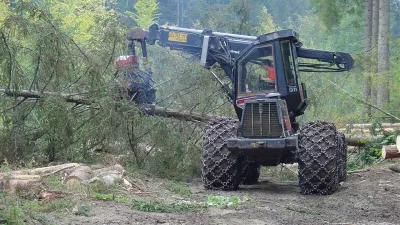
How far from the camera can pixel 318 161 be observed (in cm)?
973

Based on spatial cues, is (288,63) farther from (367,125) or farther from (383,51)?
(383,51)

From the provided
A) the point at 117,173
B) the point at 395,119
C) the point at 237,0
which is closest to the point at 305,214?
the point at 117,173

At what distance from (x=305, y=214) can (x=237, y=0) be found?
53.4ft

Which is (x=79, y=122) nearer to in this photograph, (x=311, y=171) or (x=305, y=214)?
(x=311, y=171)

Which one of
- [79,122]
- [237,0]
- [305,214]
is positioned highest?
[237,0]

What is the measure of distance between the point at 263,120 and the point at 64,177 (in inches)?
131

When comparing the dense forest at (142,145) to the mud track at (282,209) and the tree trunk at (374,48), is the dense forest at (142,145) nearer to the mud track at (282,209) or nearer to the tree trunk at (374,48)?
the mud track at (282,209)

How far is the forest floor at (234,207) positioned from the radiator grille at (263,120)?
1034 millimetres

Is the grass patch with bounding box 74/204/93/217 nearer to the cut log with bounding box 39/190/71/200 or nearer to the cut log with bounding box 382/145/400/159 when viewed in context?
the cut log with bounding box 39/190/71/200

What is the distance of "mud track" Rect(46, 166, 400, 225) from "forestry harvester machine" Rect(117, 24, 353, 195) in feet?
1.24

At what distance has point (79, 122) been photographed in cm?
1115

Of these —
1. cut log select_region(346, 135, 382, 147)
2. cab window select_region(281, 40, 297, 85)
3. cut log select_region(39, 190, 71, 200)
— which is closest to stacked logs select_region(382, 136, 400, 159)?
cut log select_region(346, 135, 382, 147)

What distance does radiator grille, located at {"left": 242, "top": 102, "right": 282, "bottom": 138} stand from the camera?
391 inches

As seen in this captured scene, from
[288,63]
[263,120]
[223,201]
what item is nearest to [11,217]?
[223,201]
